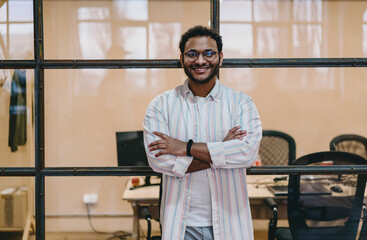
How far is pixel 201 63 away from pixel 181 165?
372mm

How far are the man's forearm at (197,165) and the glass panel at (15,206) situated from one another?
679 millimetres

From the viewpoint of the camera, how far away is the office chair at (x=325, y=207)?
1614 millimetres

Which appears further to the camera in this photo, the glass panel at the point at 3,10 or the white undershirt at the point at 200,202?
the glass panel at the point at 3,10

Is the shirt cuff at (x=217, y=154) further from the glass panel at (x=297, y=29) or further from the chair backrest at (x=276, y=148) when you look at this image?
the glass panel at (x=297, y=29)

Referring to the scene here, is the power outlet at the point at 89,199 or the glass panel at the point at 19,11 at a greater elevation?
the glass panel at the point at 19,11

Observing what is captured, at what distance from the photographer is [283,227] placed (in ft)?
5.84

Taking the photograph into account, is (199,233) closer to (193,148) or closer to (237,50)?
(193,148)

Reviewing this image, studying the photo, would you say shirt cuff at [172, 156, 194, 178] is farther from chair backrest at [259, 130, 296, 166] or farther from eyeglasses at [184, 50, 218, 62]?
chair backrest at [259, 130, 296, 166]

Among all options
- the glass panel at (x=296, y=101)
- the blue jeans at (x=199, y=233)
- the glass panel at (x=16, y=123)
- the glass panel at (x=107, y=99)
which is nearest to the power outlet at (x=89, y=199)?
the glass panel at (x=107, y=99)

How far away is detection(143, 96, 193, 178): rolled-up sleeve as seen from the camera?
1283mm

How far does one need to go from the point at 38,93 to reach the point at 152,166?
51 cm

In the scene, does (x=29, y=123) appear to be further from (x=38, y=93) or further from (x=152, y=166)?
(x=152, y=166)

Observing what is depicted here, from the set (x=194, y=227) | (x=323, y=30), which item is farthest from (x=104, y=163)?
(x=323, y=30)

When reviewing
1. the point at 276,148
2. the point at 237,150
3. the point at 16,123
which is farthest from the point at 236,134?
the point at 276,148
